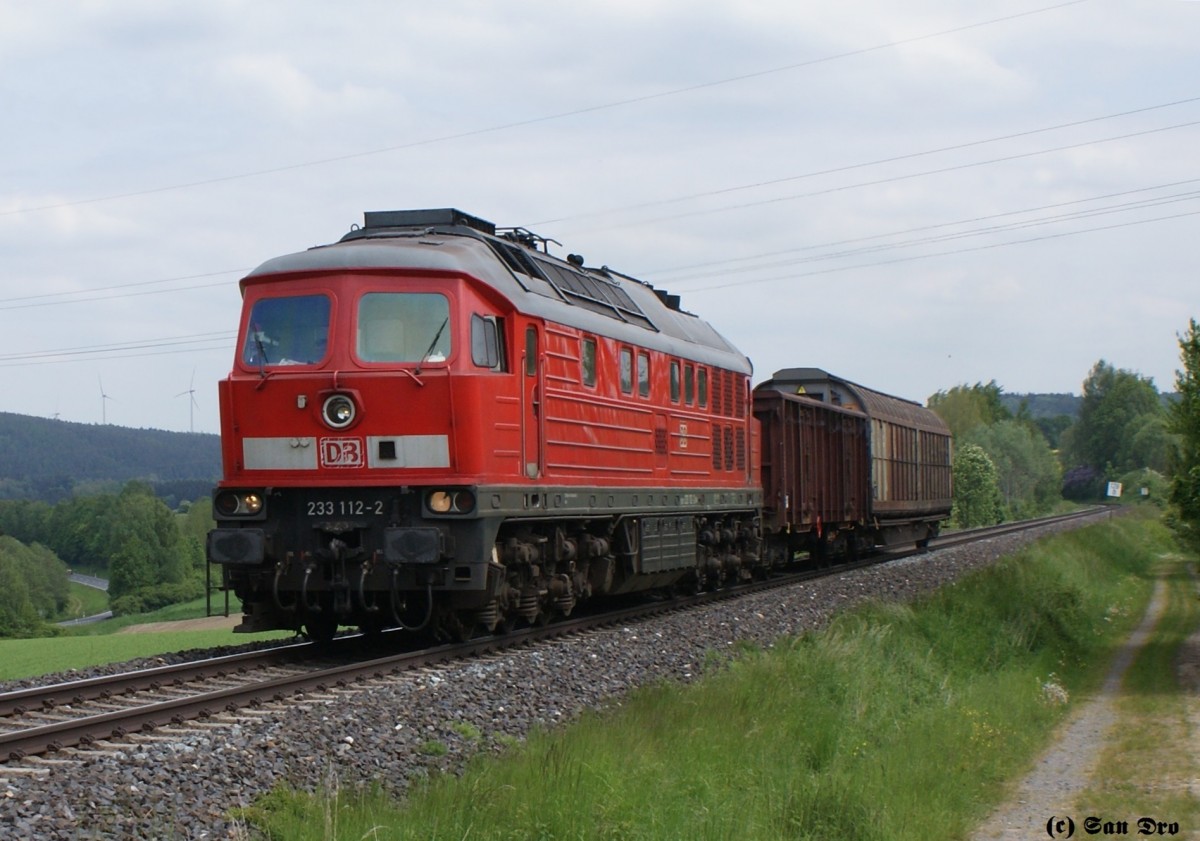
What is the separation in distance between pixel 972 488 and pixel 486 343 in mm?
72071

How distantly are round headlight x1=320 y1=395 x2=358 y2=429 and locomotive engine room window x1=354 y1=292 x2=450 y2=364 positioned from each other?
1.53ft

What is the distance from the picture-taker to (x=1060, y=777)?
38.1 feet

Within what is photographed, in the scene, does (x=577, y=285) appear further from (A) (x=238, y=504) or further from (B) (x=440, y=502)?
(A) (x=238, y=504)

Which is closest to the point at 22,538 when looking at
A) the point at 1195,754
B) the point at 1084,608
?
the point at 1084,608

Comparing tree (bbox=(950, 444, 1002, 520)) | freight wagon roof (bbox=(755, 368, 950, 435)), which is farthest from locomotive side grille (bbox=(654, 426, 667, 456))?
tree (bbox=(950, 444, 1002, 520))

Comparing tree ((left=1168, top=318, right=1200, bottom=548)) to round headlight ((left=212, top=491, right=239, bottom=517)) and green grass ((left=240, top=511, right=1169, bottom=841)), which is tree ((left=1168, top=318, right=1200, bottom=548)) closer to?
green grass ((left=240, top=511, right=1169, bottom=841))

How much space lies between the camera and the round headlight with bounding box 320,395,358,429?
523 inches

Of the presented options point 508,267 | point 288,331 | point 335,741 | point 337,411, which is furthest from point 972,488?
point 335,741

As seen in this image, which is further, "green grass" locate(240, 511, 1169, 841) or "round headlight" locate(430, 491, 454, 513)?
"round headlight" locate(430, 491, 454, 513)

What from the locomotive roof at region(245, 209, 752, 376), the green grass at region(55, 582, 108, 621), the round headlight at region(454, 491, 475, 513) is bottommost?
the green grass at region(55, 582, 108, 621)

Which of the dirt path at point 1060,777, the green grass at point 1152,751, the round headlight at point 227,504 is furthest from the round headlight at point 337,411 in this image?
the green grass at point 1152,751

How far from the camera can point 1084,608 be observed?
24203mm

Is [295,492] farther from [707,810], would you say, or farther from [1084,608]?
[1084,608]

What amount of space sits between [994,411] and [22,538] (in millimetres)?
108645
